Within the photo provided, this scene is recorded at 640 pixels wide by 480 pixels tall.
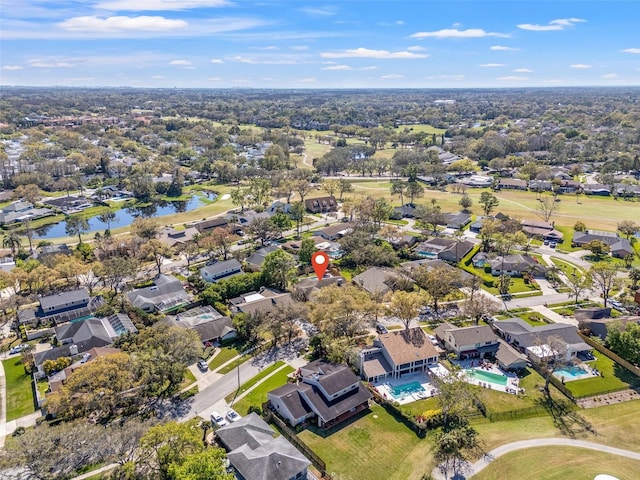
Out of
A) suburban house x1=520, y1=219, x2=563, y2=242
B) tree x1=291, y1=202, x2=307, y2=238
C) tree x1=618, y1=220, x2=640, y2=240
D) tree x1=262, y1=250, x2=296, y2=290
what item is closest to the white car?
tree x1=262, y1=250, x2=296, y2=290

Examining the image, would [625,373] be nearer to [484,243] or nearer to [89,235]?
[484,243]

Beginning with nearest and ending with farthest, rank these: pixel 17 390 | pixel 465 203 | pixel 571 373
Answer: pixel 17 390
pixel 571 373
pixel 465 203

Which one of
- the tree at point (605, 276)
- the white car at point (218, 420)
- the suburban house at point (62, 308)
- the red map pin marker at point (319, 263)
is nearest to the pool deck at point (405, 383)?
the white car at point (218, 420)

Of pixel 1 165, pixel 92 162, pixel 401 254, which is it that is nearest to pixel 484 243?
pixel 401 254

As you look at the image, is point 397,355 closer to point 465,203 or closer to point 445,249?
point 445,249

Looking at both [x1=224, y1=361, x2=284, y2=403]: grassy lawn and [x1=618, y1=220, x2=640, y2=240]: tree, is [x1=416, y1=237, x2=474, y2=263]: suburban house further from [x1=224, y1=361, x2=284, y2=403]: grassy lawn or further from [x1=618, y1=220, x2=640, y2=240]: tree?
[x1=224, y1=361, x2=284, y2=403]: grassy lawn

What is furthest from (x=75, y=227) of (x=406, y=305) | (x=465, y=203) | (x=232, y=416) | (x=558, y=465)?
(x=465, y=203)
